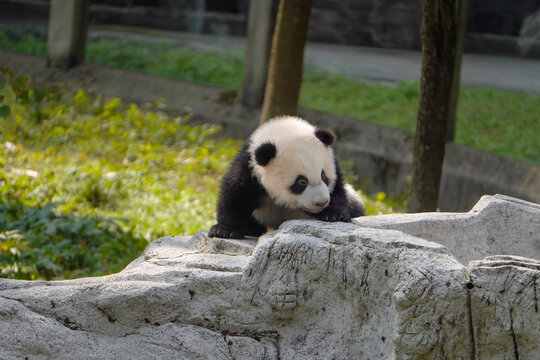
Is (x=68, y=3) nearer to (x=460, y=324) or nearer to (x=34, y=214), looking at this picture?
(x=34, y=214)

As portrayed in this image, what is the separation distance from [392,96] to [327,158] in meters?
3.83

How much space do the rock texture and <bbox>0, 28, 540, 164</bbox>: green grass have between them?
13.2 feet

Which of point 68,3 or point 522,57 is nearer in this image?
point 522,57

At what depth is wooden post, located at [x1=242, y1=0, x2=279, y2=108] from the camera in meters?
7.95

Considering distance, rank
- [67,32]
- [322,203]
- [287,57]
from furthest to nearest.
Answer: [67,32]
[287,57]
[322,203]

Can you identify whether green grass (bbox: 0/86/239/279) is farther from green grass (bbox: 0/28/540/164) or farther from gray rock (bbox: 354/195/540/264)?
gray rock (bbox: 354/195/540/264)

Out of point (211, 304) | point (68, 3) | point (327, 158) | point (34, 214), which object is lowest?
point (34, 214)

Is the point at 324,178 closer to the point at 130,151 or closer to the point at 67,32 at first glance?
the point at 130,151

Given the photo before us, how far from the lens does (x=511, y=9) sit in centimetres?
729

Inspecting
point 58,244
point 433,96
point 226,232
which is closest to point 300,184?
point 226,232

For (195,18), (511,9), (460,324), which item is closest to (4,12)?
(195,18)

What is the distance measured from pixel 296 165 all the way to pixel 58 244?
236cm

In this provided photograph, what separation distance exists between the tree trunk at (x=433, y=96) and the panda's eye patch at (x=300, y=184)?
1.52 meters

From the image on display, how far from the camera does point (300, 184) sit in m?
3.75
